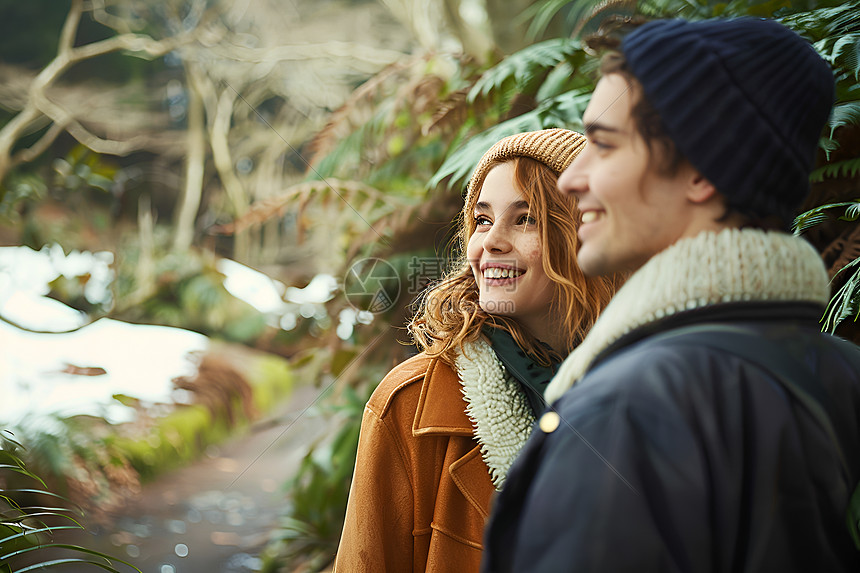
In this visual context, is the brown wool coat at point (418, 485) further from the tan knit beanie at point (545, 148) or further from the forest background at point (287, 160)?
the forest background at point (287, 160)

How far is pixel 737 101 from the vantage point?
51 cm

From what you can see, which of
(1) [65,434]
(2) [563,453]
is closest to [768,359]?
(2) [563,453]

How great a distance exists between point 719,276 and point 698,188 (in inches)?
3.1

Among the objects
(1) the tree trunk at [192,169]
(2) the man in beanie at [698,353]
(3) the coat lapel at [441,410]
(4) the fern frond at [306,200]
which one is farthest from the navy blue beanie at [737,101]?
(1) the tree trunk at [192,169]

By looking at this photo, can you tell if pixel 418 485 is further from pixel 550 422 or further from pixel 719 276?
pixel 719 276

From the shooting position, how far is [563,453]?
1.57 feet

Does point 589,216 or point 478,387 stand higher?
point 589,216

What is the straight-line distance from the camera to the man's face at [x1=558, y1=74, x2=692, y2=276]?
53cm

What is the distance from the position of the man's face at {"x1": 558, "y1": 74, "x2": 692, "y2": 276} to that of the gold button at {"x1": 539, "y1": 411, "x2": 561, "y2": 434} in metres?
0.15

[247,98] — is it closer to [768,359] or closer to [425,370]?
[425,370]

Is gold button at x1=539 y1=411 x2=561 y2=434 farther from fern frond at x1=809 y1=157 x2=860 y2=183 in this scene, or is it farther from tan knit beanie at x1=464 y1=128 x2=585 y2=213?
fern frond at x1=809 y1=157 x2=860 y2=183

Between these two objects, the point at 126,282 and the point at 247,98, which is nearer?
the point at 126,282

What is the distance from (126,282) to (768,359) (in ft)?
16.0

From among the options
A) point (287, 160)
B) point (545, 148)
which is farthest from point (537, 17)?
point (287, 160)
